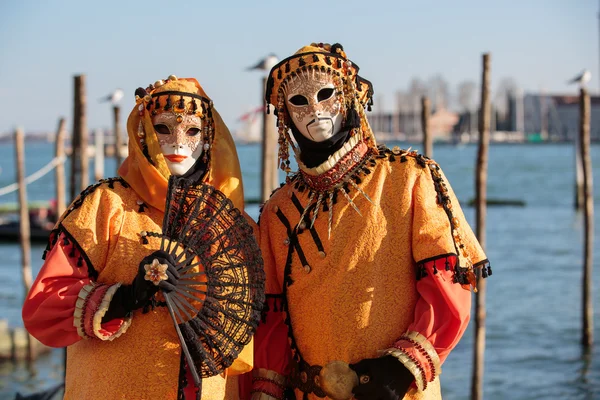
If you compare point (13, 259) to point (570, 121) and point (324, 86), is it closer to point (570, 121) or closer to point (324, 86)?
point (324, 86)

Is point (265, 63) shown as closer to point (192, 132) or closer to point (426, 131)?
point (426, 131)

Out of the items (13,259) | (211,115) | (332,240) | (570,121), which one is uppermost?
(570,121)

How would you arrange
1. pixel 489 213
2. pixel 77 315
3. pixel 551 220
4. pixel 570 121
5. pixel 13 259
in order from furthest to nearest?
pixel 570 121 → pixel 489 213 → pixel 551 220 → pixel 13 259 → pixel 77 315

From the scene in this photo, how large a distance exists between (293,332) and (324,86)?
94 centimetres

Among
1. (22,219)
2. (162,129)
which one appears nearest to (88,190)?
(162,129)

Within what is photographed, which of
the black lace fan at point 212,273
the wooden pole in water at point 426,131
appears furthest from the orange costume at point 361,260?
the wooden pole in water at point 426,131

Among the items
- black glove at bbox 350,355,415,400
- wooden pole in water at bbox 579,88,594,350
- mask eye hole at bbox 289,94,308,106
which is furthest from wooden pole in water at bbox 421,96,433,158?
black glove at bbox 350,355,415,400

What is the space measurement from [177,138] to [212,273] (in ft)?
1.72

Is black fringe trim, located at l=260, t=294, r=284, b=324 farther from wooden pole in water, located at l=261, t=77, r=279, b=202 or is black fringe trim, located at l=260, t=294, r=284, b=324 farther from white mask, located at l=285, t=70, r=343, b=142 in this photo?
wooden pole in water, located at l=261, t=77, r=279, b=202

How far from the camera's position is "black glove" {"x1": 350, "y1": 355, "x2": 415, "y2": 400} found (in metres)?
3.03

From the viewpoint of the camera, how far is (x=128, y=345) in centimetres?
318

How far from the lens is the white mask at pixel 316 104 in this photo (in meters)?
3.27

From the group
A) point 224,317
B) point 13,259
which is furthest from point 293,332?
point 13,259

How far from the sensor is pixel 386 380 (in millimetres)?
3031
